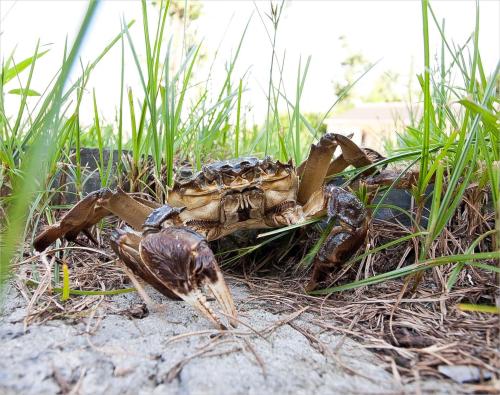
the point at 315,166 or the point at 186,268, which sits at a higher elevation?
the point at 315,166

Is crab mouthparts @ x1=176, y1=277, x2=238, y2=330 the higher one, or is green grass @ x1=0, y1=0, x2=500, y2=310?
green grass @ x1=0, y1=0, x2=500, y2=310

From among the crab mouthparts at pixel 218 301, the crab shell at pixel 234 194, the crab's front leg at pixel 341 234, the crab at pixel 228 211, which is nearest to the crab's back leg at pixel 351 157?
the crab at pixel 228 211

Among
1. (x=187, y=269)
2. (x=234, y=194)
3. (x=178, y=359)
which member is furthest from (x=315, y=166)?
(x=178, y=359)

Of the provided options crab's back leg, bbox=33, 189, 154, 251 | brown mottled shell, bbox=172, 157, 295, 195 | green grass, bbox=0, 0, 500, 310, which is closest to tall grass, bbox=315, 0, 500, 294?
green grass, bbox=0, 0, 500, 310

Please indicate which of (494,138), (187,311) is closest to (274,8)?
(494,138)

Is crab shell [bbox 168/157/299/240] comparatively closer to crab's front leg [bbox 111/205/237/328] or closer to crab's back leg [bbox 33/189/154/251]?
crab's back leg [bbox 33/189/154/251]

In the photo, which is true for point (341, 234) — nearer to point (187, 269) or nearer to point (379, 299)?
point (379, 299)

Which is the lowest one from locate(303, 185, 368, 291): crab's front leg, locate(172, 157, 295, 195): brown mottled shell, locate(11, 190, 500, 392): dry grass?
locate(11, 190, 500, 392): dry grass
